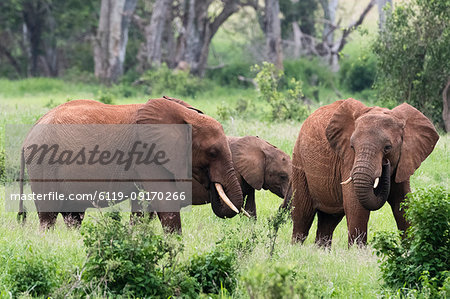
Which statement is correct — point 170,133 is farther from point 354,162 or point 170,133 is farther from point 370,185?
point 370,185

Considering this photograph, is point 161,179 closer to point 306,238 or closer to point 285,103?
point 306,238

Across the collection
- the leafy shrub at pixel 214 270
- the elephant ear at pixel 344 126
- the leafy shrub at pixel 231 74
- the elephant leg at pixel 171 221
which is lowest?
the leafy shrub at pixel 231 74

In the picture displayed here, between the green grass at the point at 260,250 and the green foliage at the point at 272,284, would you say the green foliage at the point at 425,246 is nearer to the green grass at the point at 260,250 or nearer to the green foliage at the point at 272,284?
the green grass at the point at 260,250

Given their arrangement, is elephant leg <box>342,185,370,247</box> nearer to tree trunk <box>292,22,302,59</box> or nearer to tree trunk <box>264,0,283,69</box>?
tree trunk <box>264,0,283,69</box>

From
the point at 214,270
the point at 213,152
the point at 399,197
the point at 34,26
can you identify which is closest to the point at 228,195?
the point at 213,152

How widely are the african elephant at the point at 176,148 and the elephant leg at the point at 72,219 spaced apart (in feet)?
0.82

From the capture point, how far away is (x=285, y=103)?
1906 centimetres

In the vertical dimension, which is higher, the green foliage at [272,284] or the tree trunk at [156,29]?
the green foliage at [272,284]

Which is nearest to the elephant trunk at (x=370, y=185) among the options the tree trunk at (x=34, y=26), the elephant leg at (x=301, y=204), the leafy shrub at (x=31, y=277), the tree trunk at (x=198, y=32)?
the elephant leg at (x=301, y=204)

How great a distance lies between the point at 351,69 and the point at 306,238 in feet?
72.5

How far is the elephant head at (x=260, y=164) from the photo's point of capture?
10500 mm

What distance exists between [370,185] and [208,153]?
1612 mm

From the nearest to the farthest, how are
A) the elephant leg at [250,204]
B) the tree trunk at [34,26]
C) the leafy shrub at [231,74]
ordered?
1. the elephant leg at [250,204]
2. the leafy shrub at [231,74]
3. the tree trunk at [34,26]

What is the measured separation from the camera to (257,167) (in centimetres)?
1061
